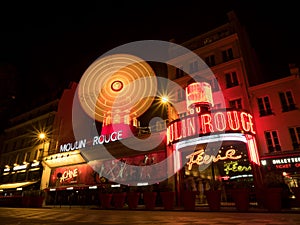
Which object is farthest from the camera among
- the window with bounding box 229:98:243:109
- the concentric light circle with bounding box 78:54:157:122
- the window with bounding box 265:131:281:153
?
the concentric light circle with bounding box 78:54:157:122

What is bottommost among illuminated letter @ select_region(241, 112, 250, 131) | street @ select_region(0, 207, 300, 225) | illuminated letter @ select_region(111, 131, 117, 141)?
street @ select_region(0, 207, 300, 225)

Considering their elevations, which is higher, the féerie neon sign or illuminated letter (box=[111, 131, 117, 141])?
illuminated letter (box=[111, 131, 117, 141])

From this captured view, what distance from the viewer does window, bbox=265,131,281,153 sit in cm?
1424

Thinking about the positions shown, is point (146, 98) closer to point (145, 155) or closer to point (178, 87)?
point (178, 87)

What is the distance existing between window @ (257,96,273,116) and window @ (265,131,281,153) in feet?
4.41

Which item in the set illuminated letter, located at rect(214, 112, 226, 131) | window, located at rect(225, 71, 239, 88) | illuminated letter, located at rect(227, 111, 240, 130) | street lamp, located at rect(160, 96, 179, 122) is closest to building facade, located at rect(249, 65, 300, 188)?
window, located at rect(225, 71, 239, 88)

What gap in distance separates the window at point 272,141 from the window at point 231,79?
13.9 feet

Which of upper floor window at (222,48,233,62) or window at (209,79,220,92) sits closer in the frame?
window at (209,79,220,92)

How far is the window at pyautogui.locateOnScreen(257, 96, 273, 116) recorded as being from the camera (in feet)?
50.0

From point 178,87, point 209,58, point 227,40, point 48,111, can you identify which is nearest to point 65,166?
point 48,111

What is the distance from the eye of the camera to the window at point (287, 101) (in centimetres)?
1454

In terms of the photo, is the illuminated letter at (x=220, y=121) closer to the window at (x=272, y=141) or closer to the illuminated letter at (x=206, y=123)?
the illuminated letter at (x=206, y=123)

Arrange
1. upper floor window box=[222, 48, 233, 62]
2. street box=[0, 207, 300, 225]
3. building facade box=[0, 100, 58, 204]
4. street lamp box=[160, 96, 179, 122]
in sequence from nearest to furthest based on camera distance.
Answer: street box=[0, 207, 300, 225] < upper floor window box=[222, 48, 233, 62] < street lamp box=[160, 96, 179, 122] < building facade box=[0, 100, 58, 204]

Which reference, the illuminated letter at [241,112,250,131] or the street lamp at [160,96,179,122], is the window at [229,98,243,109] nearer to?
the illuminated letter at [241,112,250,131]
